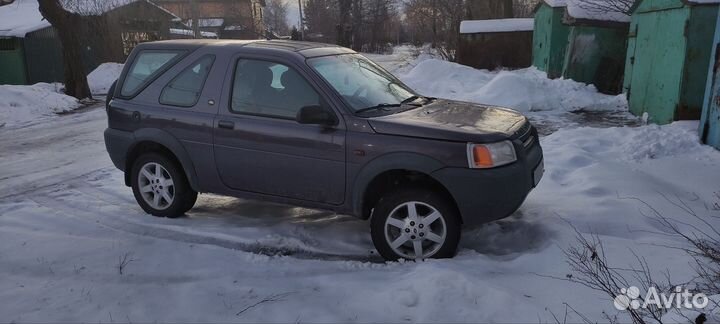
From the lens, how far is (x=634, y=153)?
6.95 meters

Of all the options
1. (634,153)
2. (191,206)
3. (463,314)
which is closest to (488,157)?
(463,314)

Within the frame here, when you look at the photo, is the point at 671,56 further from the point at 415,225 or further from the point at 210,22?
the point at 210,22

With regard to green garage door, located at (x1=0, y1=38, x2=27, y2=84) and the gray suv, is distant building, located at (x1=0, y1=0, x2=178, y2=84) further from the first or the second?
the gray suv

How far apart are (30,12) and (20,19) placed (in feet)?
5.46

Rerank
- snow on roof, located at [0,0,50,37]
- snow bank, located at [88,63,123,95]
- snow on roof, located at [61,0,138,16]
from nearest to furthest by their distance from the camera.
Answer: snow on roof, located at [61,0,138,16] → snow on roof, located at [0,0,50,37] → snow bank, located at [88,63,123,95]

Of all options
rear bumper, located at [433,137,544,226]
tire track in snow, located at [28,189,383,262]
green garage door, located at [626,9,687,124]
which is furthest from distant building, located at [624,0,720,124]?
tire track in snow, located at [28,189,383,262]

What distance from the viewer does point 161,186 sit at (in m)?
5.38

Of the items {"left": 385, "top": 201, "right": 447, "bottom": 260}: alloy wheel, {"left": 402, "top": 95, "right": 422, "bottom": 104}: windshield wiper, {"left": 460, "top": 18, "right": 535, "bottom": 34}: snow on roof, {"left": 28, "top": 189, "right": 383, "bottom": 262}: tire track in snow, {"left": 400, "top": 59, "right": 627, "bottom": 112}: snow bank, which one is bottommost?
{"left": 28, "top": 189, "right": 383, "bottom": 262}: tire track in snow

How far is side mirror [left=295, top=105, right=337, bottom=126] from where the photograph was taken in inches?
169

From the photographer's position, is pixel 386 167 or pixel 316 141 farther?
pixel 316 141

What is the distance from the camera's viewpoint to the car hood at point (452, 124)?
4.05 metres

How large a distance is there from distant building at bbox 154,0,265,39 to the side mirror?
47.1 metres

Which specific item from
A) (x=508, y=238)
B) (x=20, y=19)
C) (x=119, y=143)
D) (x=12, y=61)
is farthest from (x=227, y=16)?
(x=508, y=238)

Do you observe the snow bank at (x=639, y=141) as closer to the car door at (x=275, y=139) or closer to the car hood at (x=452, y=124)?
the car hood at (x=452, y=124)
